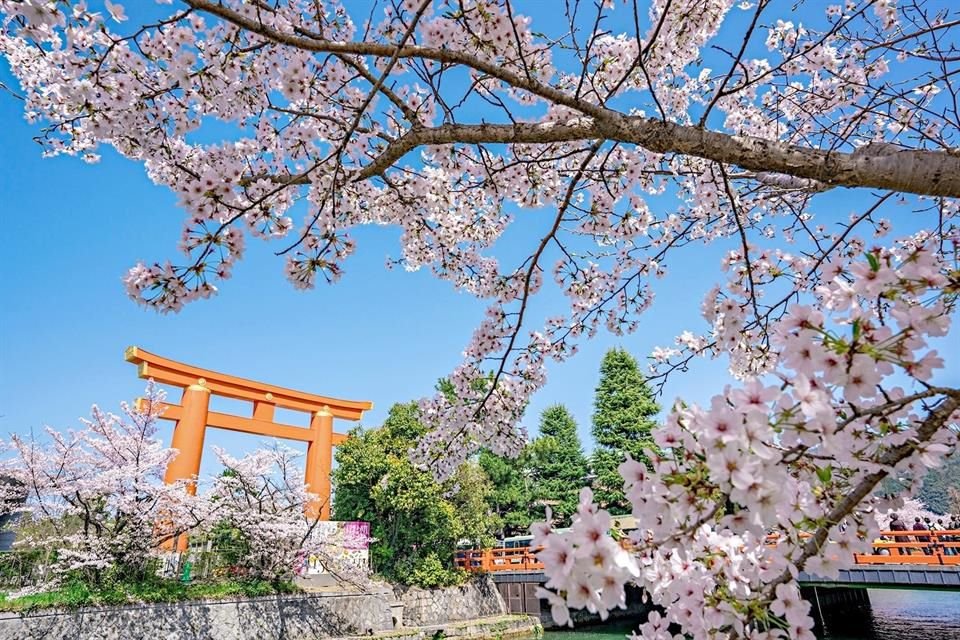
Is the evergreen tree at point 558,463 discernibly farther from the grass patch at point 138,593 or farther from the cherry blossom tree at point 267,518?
the grass patch at point 138,593

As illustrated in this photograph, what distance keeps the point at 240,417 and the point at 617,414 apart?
1329cm

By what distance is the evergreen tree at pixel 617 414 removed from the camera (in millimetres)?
18594

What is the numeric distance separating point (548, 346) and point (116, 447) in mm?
9344

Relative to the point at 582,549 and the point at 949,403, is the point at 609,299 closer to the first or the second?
the point at 949,403

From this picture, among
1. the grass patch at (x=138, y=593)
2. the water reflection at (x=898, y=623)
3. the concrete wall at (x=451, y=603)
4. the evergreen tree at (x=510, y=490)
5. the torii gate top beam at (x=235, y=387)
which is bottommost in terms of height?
the water reflection at (x=898, y=623)

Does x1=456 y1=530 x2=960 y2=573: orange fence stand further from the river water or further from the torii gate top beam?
the torii gate top beam

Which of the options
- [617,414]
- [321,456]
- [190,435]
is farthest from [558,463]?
[190,435]

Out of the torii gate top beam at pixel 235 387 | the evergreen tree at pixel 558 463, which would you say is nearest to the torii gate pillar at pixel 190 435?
the torii gate top beam at pixel 235 387

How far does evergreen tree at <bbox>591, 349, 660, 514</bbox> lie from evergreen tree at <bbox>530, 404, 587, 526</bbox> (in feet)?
4.21

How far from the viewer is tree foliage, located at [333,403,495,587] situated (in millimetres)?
13125

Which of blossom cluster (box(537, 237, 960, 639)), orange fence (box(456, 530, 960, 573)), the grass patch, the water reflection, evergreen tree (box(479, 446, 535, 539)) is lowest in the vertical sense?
the water reflection

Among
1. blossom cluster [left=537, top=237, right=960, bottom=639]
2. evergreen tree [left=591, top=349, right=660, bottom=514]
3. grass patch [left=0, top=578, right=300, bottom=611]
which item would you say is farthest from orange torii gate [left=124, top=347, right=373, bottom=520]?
blossom cluster [left=537, top=237, right=960, bottom=639]

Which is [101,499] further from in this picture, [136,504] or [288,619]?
[288,619]

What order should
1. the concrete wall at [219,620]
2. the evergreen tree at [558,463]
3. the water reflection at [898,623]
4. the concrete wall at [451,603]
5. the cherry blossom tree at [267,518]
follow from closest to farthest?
1. the concrete wall at [219,620]
2. the cherry blossom tree at [267,518]
3. the water reflection at [898,623]
4. the concrete wall at [451,603]
5. the evergreen tree at [558,463]
